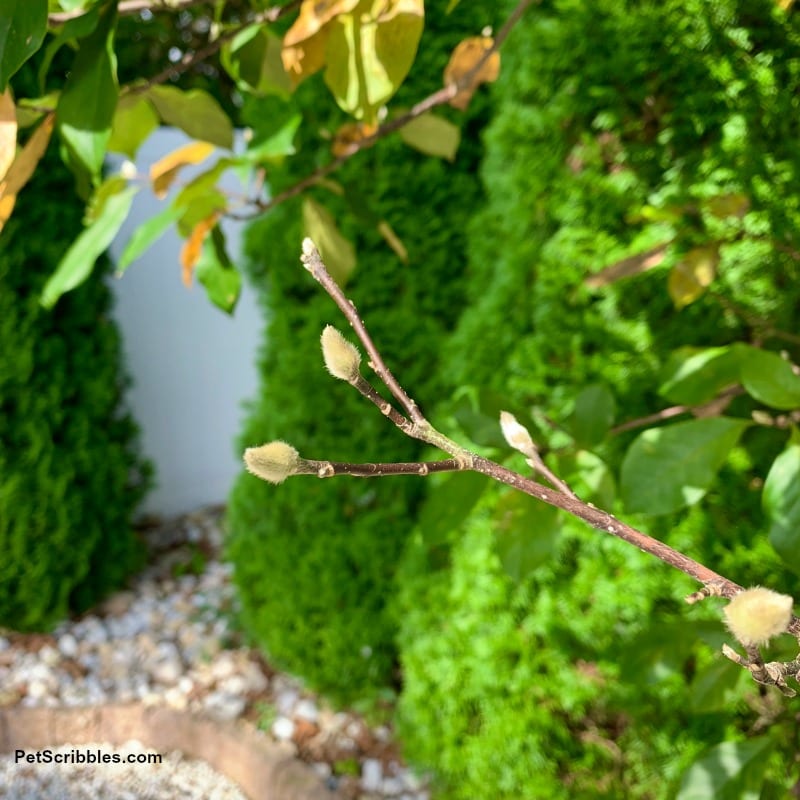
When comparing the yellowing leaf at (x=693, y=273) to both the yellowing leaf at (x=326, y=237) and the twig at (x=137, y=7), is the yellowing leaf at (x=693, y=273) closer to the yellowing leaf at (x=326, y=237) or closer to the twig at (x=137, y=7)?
the yellowing leaf at (x=326, y=237)

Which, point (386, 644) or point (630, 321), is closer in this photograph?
point (630, 321)

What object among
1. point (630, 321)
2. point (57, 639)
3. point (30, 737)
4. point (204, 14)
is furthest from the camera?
point (204, 14)

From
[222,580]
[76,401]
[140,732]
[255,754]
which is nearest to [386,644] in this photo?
[255,754]

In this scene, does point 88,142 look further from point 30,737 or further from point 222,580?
point 222,580

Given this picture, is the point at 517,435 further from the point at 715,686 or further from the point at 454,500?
the point at 715,686

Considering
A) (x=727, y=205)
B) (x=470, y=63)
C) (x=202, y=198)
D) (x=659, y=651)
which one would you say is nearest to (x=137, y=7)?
(x=202, y=198)

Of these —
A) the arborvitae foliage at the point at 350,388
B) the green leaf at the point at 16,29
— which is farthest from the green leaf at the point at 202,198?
the arborvitae foliage at the point at 350,388

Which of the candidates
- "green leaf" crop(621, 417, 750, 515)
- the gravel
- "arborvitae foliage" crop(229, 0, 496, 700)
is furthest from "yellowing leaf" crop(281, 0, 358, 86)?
"arborvitae foliage" crop(229, 0, 496, 700)
